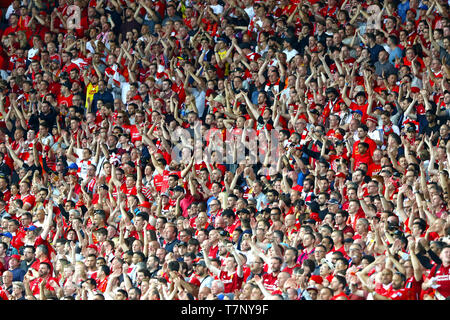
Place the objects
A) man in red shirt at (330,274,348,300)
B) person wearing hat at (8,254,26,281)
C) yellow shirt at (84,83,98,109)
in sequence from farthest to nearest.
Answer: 1. yellow shirt at (84,83,98,109)
2. person wearing hat at (8,254,26,281)
3. man in red shirt at (330,274,348,300)

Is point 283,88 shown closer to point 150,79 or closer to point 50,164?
point 150,79

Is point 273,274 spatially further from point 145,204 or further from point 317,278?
point 145,204

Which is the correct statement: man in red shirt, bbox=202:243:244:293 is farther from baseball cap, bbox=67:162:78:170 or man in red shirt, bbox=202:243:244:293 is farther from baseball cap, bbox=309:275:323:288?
baseball cap, bbox=67:162:78:170

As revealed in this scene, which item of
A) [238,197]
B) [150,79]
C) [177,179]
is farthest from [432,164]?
[150,79]

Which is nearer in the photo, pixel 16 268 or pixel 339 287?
pixel 339 287

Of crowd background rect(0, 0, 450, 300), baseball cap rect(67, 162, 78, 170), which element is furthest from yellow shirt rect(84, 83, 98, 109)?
baseball cap rect(67, 162, 78, 170)

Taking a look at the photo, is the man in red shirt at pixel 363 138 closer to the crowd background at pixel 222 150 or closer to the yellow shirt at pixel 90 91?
the crowd background at pixel 222 150

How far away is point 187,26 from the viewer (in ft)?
45.5

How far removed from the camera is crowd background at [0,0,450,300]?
10.2m

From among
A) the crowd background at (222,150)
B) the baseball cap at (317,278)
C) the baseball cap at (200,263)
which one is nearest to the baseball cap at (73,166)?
the crowd background at (222,150)

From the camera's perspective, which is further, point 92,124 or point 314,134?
point 92,124

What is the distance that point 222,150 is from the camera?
12055 millimetres

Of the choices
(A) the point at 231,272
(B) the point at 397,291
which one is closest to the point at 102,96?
(A) the point at 231,272
